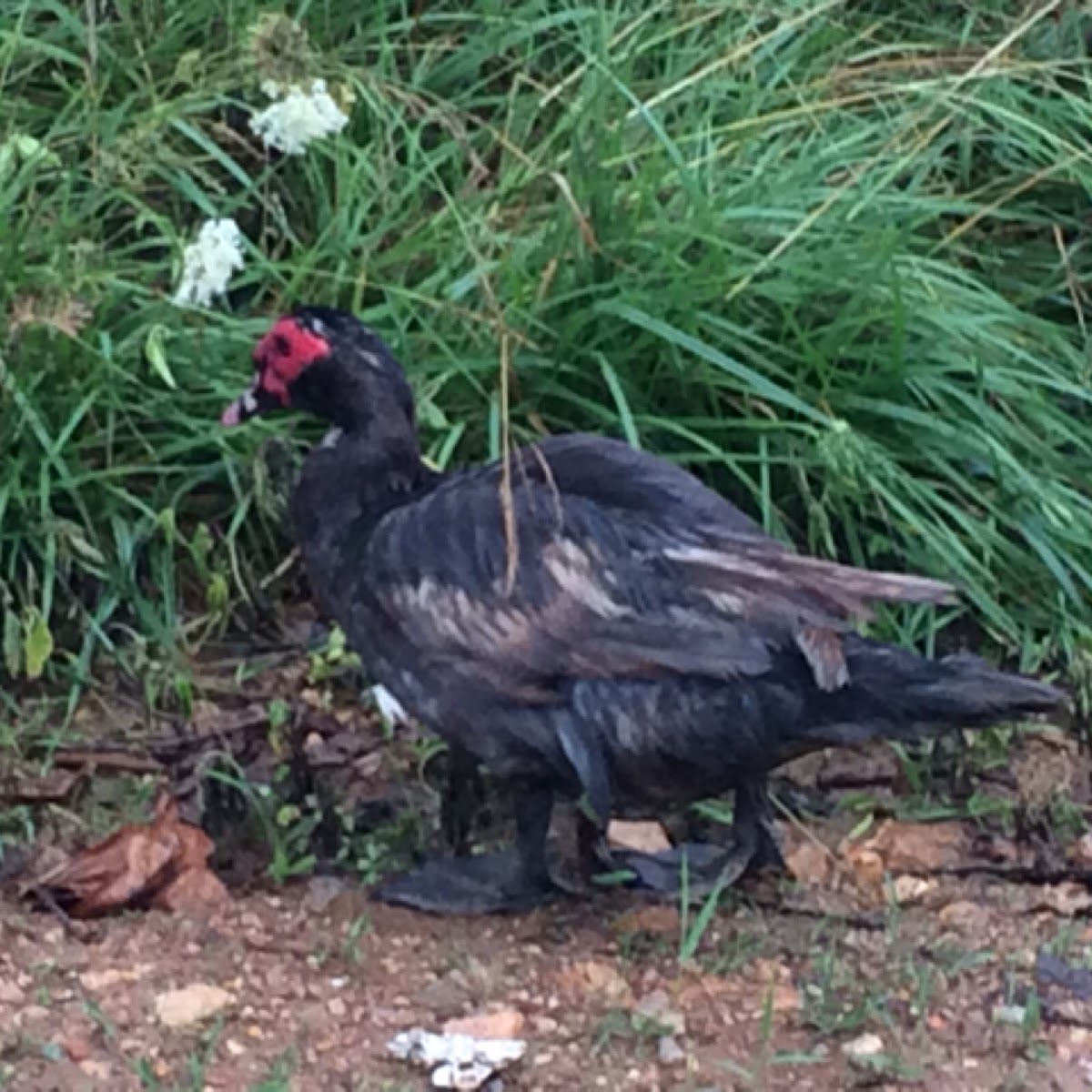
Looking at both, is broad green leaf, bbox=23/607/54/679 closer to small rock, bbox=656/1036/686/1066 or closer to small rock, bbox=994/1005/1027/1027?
small rock, bbox=656/1036/686/1066

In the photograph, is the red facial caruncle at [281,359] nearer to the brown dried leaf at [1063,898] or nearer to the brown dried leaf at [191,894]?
the brown dried leaf at [191,894]

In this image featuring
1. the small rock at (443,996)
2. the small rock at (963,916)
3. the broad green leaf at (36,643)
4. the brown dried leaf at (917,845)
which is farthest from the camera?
the broad green leaf at (36,643)

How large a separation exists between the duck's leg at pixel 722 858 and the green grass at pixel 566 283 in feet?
2.68

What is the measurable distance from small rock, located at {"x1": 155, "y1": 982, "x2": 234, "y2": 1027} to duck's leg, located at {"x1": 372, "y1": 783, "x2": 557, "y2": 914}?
404mm

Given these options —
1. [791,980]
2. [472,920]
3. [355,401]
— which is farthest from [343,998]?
[355,401]

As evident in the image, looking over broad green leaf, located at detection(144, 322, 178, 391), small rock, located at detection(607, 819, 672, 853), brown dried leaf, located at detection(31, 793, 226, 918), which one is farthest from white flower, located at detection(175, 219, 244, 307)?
small rock, located at detection(607, 819, 672, 853)

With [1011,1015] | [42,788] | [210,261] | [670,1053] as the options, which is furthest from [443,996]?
[210,261]

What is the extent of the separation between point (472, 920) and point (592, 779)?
0.37m

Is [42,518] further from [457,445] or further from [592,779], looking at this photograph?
[592,779]

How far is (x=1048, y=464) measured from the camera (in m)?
4.74

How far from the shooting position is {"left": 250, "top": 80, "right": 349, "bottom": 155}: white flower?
4.03 metres

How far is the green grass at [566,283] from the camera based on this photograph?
4480mm

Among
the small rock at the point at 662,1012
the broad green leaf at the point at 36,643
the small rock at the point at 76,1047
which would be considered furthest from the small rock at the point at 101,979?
the broad green leaf at the point at 36,643

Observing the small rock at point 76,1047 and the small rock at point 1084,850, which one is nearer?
the small rock at point 76,1047
